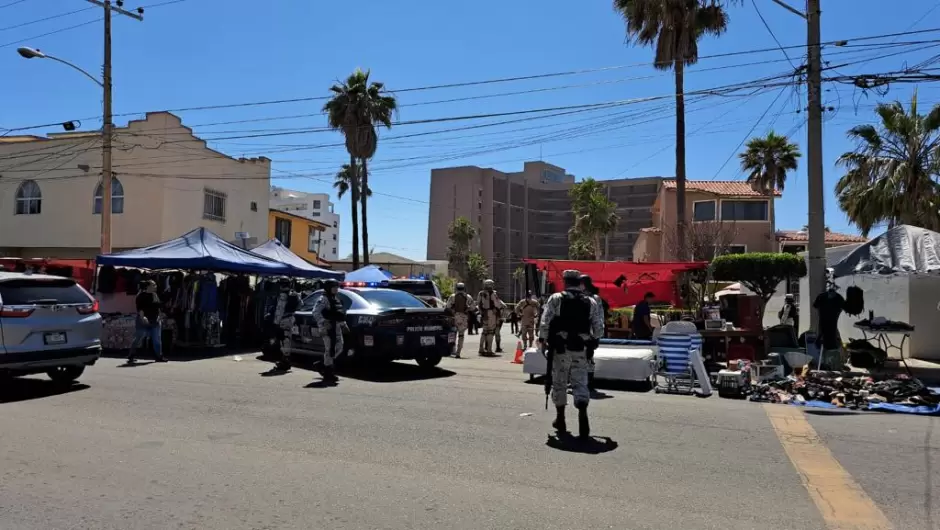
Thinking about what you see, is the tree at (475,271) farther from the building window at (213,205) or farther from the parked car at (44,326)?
the parked car at (44,326)

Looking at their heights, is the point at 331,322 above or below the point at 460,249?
below

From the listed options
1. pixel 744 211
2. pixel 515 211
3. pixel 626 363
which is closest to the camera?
pixel 626 363

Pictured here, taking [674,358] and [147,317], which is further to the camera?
[147,317]

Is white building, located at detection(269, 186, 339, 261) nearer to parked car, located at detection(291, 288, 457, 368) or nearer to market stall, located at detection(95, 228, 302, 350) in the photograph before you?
market stall, located at detection(95, 228, 302, 350)

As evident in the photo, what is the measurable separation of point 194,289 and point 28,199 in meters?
21.8

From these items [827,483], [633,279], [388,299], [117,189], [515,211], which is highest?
[515,211]

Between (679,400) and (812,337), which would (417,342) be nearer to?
(679,400)

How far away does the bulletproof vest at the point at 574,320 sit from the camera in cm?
743

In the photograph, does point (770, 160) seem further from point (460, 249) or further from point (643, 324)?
point (460, 249)

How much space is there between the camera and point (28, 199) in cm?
3309

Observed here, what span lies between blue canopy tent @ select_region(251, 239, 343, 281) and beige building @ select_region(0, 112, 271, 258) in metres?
12.3

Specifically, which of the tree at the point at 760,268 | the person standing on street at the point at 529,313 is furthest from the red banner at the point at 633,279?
the tree at the point at 760,268

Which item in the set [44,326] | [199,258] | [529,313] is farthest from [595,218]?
[44,326]

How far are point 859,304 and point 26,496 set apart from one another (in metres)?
13.8
